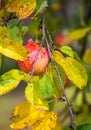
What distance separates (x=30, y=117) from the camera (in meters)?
1.10

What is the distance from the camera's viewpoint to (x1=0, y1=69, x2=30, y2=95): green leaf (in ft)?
3.47

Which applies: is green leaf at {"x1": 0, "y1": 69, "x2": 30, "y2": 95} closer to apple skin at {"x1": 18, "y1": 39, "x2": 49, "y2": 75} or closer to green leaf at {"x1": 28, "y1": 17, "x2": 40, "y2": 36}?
apple skin at {"x1": 18, "y1": 39, "x2": 49, "y2": 75}

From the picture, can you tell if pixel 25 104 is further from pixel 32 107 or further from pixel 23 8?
pixel 23 8

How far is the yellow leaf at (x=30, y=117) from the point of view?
3.57 ft

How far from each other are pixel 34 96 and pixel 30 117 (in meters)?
0.06

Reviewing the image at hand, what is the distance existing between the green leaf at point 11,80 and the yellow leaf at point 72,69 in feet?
0.29

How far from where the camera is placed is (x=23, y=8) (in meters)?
1.17

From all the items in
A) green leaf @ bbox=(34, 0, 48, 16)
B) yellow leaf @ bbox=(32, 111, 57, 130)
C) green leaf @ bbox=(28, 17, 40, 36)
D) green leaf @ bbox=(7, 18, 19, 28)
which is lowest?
yellow leaf @ bbox=(32, 111, 57, 130)

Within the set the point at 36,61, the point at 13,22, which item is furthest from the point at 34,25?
the point at 36,61

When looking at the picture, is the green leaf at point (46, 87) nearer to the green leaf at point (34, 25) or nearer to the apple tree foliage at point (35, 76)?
the apple tree foliage at point (35, 76)

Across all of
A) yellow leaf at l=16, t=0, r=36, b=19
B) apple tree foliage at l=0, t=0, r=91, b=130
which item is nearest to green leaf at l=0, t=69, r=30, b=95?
apple tree foliage at l=0, t=0, r=91, b=130

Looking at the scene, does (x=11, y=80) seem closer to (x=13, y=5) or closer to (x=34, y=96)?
(x=34, y=96)

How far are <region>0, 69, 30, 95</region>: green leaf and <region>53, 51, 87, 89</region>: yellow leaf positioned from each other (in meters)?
0.09

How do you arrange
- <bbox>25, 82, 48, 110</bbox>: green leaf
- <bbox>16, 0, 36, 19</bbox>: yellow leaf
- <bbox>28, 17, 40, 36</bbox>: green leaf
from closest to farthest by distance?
<bbox>25, 82, 48, 110</bbox>: green leaf < <bbox>16, 0, 36, 19</bbox>: yellow leaf < <bbox>28, 17, 40, 36</bbox>: green leaf
